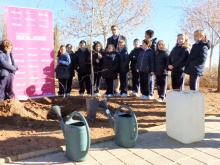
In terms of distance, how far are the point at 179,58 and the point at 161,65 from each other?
2.43ft

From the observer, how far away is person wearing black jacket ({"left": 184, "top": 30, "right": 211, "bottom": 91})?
611 centimetres

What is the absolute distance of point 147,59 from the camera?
25.7 ft

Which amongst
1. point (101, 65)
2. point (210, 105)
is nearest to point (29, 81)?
point (101, 65)

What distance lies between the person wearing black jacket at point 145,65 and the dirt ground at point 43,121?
63 centimetres

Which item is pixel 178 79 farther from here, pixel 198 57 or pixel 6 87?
pixel 6 87

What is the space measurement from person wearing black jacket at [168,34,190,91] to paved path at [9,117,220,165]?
9.05ft

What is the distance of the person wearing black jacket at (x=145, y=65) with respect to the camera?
7.83m

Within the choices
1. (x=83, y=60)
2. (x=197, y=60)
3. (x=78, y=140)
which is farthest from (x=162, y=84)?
(x=78, y=140)

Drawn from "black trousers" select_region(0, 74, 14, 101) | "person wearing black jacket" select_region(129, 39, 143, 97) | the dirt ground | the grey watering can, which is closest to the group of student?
"person wearing black jacket" select_region(129, 39, 143, 97)

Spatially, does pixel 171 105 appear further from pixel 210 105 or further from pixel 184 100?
pixel 210 105

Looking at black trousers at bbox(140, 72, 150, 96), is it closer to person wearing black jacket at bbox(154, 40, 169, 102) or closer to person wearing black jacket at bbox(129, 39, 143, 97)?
person wearing black jacket at bbox(154, 40, 169, 102)

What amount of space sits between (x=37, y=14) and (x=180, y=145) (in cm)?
554

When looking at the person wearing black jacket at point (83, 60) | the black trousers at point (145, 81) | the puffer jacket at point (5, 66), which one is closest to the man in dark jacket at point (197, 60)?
the black trousers at point (145, 81)

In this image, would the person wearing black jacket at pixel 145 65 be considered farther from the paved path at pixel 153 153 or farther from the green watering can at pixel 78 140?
the green watering can at pixel 78 140
